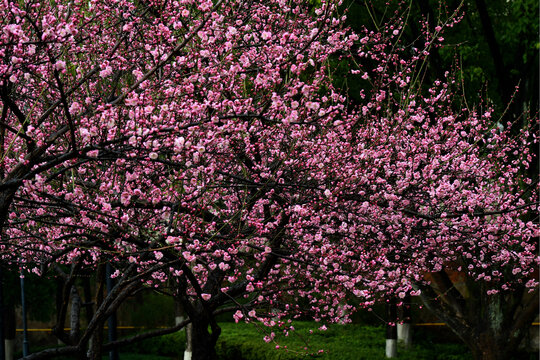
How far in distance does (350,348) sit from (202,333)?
7946 mm

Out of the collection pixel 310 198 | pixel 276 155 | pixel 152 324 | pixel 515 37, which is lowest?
pixel 152 324

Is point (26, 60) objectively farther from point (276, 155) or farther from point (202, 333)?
point (202, 333)

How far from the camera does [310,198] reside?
7.31 meters

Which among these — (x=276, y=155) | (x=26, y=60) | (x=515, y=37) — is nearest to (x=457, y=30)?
(x=515, y=37)

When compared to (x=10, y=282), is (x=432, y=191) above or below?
above

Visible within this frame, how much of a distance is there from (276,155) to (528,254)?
480cm

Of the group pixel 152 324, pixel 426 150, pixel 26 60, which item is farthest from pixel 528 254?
pixel 152 324

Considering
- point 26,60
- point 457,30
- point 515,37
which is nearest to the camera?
point 26,60

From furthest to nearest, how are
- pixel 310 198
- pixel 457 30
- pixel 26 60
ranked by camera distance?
pixel 457 30 → pixel 310 198 → pixel 26 60

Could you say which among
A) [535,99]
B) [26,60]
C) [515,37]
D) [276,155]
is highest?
[515,37]

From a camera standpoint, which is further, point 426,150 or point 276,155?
point 426,150

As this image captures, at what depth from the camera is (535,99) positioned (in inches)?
510

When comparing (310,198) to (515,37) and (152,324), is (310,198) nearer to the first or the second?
(515,37)

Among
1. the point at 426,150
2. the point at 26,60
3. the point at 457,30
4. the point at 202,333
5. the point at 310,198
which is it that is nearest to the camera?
the point at 26,60
